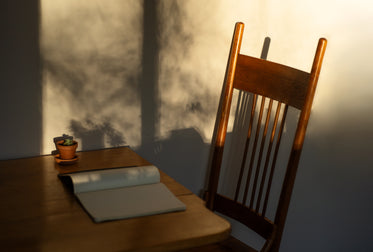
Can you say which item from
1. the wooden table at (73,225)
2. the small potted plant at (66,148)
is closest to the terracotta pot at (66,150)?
the small potted plant at (66,148)

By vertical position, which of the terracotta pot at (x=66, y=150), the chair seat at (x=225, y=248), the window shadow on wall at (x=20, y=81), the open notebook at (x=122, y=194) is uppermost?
the window shadow on wall at (x=20, y=81)

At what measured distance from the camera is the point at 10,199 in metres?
1.24

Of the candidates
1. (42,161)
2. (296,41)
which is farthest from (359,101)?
(42,161)

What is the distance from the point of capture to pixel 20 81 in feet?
5.05

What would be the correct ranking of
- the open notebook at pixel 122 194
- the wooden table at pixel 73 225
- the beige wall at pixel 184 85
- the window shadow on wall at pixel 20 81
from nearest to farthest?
the wooden table at pixel 73 225, the open notebook at pixel 122 194, the window shadow on wall at pixel 20 81, the beige wall at pixel 184 85

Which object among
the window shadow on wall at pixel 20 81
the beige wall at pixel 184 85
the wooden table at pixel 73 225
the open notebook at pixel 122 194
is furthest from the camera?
the beige wall at pixel 184 85

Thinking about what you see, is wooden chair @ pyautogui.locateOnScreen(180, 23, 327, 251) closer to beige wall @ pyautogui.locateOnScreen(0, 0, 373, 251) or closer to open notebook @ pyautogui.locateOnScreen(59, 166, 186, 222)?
beige wall @ pyautogui.locateOnScreen(0, 0, 373, 251)

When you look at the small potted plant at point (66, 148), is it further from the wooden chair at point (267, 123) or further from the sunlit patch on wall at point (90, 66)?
the wooden chair at point (267, 123)

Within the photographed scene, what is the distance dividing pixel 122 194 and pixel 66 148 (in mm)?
342

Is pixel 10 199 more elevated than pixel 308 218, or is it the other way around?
pixel 10 199

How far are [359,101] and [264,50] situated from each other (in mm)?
504

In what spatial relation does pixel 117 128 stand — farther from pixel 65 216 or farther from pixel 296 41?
pixel 296 41

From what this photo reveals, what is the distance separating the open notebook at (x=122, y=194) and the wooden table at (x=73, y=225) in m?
0.02

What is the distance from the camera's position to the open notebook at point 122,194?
1189 millimetres
